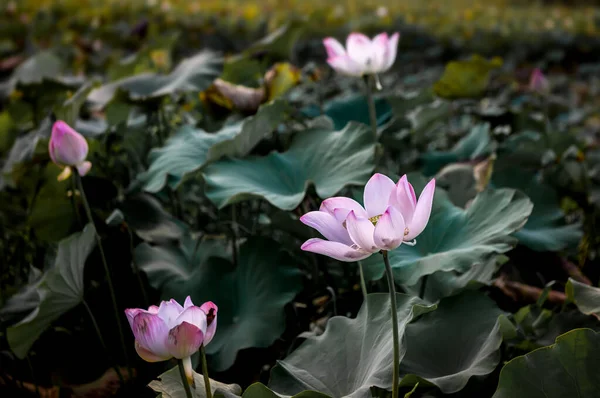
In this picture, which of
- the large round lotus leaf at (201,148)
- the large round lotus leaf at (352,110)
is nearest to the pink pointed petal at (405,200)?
the large round lotus leaf at (201,148)

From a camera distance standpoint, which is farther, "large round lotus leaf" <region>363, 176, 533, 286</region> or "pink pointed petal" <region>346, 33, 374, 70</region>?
"pink pointed petal" <region>346, 33, 374, 70</region>

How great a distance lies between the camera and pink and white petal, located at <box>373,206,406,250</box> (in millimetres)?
566

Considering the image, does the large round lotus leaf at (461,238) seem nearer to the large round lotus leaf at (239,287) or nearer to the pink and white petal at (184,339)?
the large round lotus leaf at (239,287)

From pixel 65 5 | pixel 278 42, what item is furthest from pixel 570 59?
Result: pixel 278 42

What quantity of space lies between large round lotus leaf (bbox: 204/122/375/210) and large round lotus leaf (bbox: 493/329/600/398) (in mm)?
390

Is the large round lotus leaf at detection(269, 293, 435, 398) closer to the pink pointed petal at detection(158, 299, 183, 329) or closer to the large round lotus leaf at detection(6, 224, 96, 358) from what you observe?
the pink pointed petal at detection(158, 299, 183, 329)

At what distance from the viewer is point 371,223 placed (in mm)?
579

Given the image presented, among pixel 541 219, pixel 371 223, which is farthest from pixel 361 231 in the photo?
pixel 541 219

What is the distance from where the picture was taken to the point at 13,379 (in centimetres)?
112

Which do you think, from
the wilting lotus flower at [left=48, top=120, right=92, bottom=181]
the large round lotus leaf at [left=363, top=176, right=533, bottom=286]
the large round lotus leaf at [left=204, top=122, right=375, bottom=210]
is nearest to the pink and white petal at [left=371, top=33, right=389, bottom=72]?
the large round lotus leaf at [left=204, top=122, right=375, bottom=210]

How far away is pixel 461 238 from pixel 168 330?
491 mm

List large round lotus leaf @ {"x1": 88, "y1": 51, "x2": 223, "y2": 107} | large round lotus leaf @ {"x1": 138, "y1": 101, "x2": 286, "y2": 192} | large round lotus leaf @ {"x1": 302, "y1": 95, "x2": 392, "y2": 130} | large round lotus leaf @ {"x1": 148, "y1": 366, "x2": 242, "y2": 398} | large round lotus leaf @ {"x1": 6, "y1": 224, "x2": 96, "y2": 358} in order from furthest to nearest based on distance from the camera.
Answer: large round lotus leaf @ {"x1": 302, "y1": 95, "x2": 392, "y2": 130}, large round lotus leaf @ {"x1": 88, "y1": 51, "x2": 223, "y2": 107}, large round lotus leaf @ {"x1": 138, "y1": 101, "x2": 286, "y2": 192}, large round lotus leaf @ {"x1": 6, "y1": 224, "x2": 96, "y2": 358}, large round lotus leaf @ {"x1": 148, "y1": 366, "x2": 242, "y2": 398}

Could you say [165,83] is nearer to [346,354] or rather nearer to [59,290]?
[59,290]

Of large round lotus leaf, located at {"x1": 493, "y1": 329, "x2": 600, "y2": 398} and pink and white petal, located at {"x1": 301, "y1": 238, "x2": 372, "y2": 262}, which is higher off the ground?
pink and white petal, located at {"x1": 301, "y1": 238, "x2": 372, "y2": 262}
